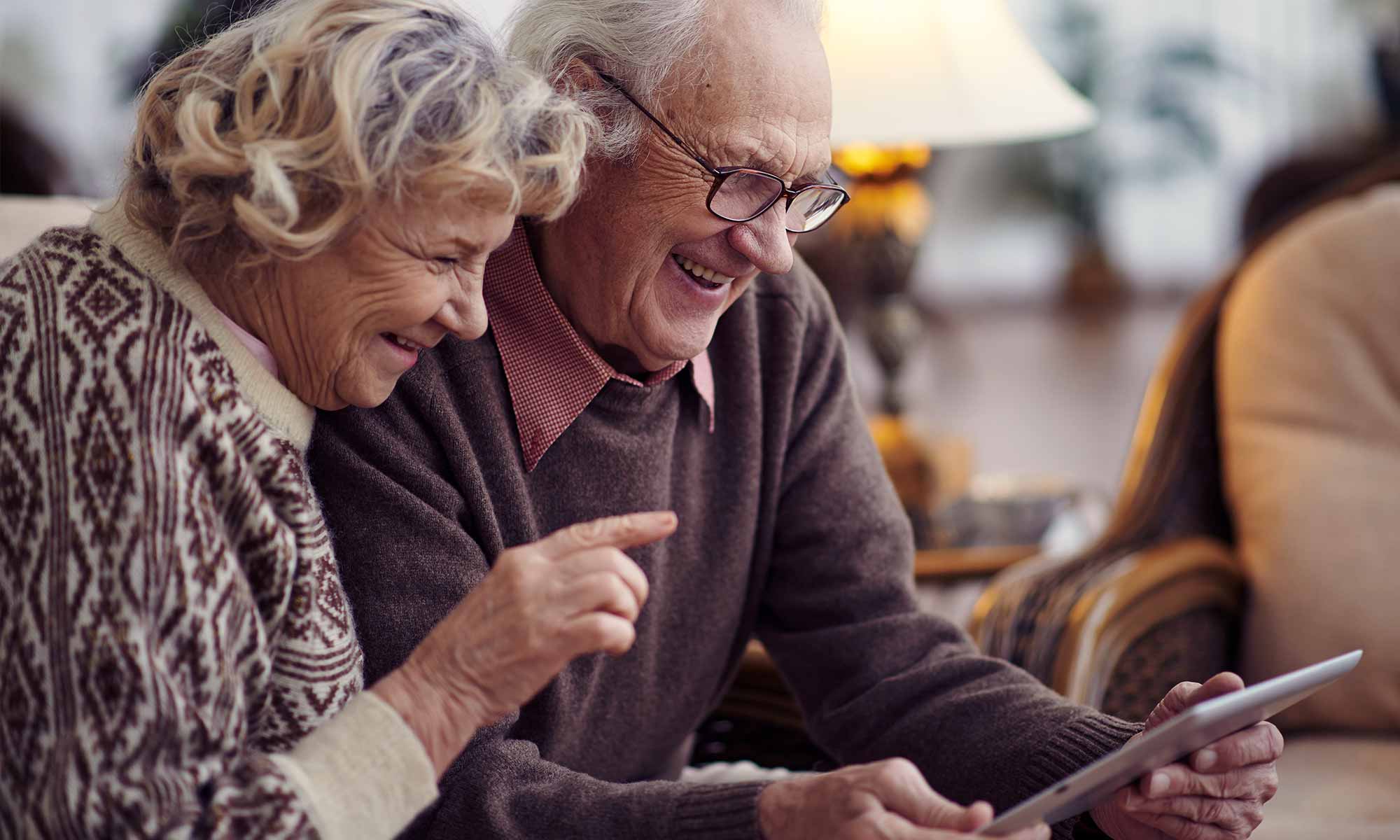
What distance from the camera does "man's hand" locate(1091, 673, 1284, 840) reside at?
1101 mm

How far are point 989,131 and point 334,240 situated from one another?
1.10 m

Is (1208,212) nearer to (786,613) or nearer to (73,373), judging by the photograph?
(786,613)

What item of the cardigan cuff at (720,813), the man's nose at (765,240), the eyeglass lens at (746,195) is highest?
the eyeglass lens at (746,195)

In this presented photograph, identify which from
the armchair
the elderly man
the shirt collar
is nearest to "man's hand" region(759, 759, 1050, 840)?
the elderly man

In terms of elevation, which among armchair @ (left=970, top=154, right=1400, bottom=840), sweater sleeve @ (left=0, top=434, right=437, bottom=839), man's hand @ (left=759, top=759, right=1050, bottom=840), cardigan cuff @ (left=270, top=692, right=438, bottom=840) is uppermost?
sweater sleeve @ (left=0, top=434, right=437, bottom=839)

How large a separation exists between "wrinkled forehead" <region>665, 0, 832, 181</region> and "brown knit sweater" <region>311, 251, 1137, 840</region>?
0.25 meters

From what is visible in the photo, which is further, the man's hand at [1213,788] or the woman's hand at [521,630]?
the man's hand at [1213,788]

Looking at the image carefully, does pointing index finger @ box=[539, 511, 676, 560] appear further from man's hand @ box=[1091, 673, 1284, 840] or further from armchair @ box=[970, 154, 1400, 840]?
armchair @ box=[970, 154, 1400, 840]

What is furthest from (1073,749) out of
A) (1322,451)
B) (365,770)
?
(1322,451)

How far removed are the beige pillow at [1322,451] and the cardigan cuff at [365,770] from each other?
1.32m

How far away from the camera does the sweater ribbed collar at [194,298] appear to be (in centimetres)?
95

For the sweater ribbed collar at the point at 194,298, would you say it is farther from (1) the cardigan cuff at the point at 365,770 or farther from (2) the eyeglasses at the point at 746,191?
(2) the eyeglasses at the point at 746,191

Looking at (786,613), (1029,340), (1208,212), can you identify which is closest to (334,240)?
(786,613)

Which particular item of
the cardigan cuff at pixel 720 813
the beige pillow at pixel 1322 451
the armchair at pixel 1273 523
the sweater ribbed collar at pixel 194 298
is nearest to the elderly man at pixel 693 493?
the cardigan cuff at pixel 720 813
